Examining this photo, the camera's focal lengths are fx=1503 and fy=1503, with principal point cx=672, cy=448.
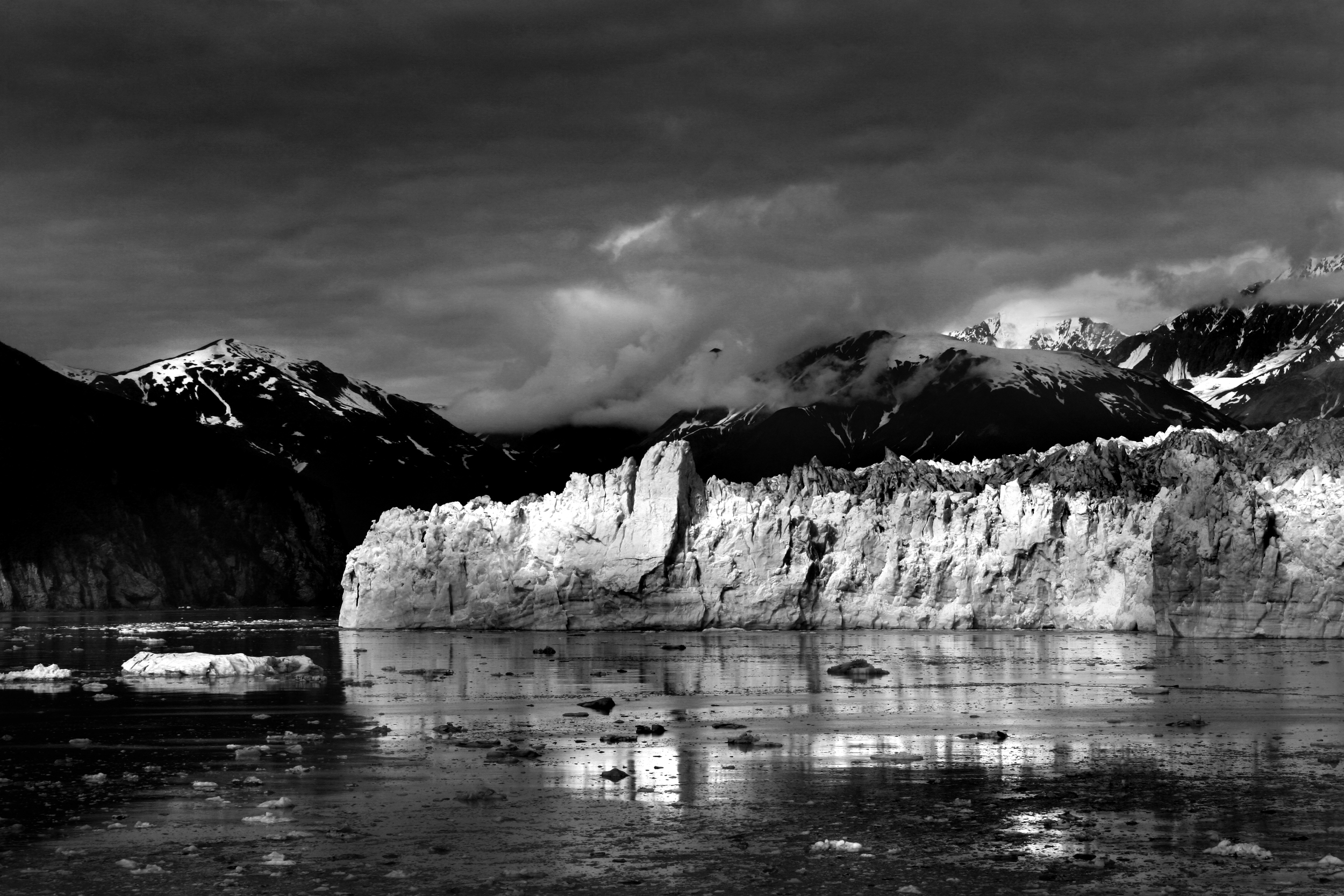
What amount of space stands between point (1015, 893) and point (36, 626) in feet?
330

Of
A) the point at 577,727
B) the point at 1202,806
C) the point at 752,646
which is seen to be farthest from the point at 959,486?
the point at 1202,806

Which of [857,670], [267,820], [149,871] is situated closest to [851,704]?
[857,670]

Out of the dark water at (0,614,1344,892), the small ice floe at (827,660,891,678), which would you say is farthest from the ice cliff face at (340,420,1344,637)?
the small ice floe at (827,660,891,678)

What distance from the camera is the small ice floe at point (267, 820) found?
837 inches

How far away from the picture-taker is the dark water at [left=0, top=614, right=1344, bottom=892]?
21.7 m

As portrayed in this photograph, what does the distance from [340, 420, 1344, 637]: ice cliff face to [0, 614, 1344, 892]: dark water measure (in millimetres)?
20498

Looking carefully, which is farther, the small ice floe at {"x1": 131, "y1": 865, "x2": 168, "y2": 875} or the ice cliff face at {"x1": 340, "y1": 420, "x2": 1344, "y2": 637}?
the ice cliff face at {"x1": 340, "y1": 420, "x2": 1344, "y2": 637}

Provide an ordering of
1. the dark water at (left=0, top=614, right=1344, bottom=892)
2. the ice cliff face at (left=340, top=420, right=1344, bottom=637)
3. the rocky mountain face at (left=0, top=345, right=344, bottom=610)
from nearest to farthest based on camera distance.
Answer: the dark water at (left=0, top=614, right=1344, bottom=892), the ice cliff face at (left=340, top=420, right=1344, bottom=637), the rocky mountain face at (left=0, top=345, right=344, bottom=610)

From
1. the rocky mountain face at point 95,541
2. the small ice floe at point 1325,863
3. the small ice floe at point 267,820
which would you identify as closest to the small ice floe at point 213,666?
the small ice floe at point 267,820

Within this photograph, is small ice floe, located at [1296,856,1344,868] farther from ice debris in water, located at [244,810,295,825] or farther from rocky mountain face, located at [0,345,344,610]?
rocky mountain face, located at [0,345,344,610]

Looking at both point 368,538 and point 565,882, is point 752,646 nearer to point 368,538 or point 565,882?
point 368,538

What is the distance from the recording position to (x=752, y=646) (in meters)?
67.6

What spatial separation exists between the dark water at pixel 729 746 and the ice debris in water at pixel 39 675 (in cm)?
183

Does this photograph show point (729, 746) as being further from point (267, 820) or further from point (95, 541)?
point (95, 541)
